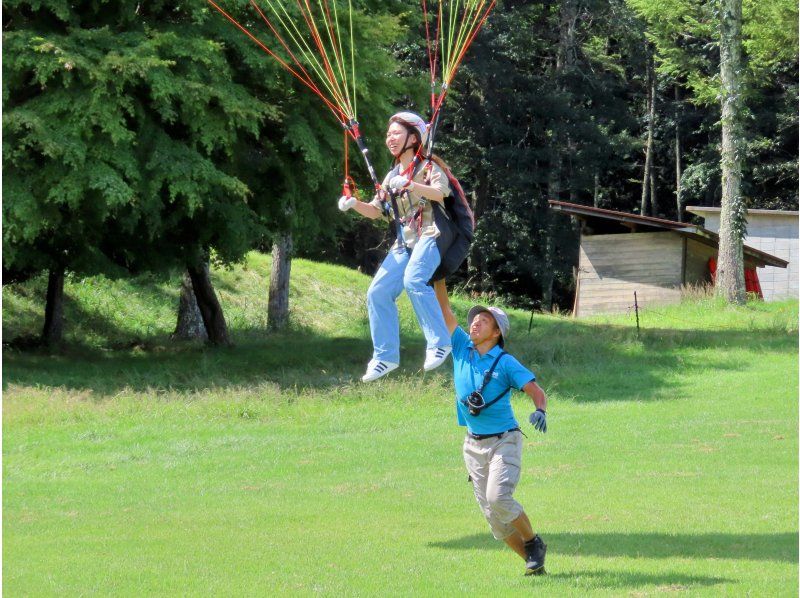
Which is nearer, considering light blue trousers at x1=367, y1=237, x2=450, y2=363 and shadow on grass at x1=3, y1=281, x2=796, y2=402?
light blue trousers at x1=367, y1=237, x2=450, y2=363

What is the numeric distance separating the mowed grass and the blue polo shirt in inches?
49.2

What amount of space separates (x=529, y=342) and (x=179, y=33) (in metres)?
9.63

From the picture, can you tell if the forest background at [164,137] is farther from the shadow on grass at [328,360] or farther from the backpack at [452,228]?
the backpack at [452,228]

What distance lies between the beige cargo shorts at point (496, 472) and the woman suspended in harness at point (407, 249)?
1511mm

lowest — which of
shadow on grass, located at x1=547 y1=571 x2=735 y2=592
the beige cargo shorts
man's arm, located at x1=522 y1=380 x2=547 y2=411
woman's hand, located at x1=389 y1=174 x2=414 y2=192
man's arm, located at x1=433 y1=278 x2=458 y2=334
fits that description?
shadow on grass, located at x1=547 y1=571 x2=735 y2=592

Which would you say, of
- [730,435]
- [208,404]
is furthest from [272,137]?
[730,435]

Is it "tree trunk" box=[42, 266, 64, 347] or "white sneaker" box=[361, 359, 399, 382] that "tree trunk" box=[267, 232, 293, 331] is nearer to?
"tree trunk" box=[42, 266, 64, 347]

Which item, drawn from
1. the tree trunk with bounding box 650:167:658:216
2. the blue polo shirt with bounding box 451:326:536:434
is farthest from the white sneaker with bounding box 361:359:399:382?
the tree trunk with bounding box 650:167:658:216

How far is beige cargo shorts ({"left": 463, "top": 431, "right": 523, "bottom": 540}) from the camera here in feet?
27.1

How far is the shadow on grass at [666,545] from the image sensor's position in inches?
392

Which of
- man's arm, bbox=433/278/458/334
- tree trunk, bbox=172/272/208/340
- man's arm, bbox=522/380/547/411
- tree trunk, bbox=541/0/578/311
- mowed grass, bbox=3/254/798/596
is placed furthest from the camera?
tree trunk, bbox=541/0/578/311

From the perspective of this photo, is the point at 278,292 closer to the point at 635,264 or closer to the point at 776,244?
the point at 635,264

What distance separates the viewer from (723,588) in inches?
335

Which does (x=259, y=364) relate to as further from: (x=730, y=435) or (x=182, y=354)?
(x=730, y=435)
